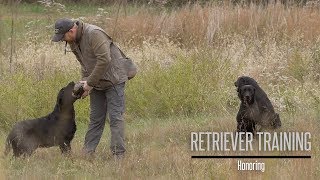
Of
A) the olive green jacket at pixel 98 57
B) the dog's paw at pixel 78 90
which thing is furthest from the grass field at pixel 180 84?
the olive green jacket at pixel 98 57

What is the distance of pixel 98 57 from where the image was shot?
24.2ft

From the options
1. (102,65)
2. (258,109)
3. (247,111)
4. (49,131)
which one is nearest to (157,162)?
(102,65)

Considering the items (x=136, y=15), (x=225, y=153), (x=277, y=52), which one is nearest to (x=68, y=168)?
(x=225, y=153)

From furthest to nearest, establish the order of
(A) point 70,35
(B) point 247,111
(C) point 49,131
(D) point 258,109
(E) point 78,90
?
(D) point 258,109 < (B) point 247,111 < (C) point 49,131 < (E) point 78,90 < (A) point 70,35

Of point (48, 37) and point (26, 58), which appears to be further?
point (48, 37)

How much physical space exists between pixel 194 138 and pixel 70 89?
1.71 m

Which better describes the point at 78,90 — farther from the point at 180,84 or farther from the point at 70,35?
the point at 180,84

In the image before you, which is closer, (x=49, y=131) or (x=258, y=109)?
(x=49, y=131)

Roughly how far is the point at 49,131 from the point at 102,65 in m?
1.28

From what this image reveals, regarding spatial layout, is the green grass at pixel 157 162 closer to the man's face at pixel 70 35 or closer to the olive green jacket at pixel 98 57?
the olive green jacket at pixel 98 57

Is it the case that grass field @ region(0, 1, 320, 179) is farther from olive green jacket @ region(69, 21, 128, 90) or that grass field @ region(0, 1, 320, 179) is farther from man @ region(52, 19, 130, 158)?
olive green jacket @ region(69, 21, 128, 90)

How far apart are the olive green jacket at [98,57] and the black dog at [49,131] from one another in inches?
21.7

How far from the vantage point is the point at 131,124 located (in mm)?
→ 10289

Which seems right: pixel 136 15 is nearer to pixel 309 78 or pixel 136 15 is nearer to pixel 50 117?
pixel 309 78
